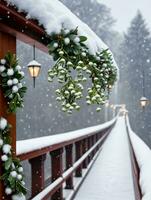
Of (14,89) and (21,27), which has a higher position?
(21,27)

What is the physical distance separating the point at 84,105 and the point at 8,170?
111 ft

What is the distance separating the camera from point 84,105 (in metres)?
37.9

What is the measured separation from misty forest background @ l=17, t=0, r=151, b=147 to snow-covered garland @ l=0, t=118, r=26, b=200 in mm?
27042

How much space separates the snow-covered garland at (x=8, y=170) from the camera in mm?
4168

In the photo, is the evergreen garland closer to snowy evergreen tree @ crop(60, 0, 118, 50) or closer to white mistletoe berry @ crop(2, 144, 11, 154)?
white mistletoe berry @ crop(2, 144, 11, 154)

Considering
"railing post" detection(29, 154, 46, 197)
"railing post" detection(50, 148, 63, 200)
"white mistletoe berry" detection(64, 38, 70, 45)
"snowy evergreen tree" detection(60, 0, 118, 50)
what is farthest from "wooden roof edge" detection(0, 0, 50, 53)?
"snowy evergreen tree" detection(60, 0, 118, 50)

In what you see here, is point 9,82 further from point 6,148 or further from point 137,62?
point 137,62

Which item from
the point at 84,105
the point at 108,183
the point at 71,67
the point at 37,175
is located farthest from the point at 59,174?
the point at 84,105

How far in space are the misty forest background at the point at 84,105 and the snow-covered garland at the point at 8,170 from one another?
2704cm

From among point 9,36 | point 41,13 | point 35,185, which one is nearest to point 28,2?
point 41,13

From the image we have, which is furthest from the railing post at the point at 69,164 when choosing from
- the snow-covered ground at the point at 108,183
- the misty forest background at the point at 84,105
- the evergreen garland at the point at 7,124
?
the misty forest background at the point at 84,105

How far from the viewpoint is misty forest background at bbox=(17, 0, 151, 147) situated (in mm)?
34375

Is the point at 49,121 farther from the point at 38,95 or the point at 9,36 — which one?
the point at 9,36

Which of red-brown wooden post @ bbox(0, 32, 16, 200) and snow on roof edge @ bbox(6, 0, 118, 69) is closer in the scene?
snow on roof edge @ bbox(6, 0, 118, 69)
